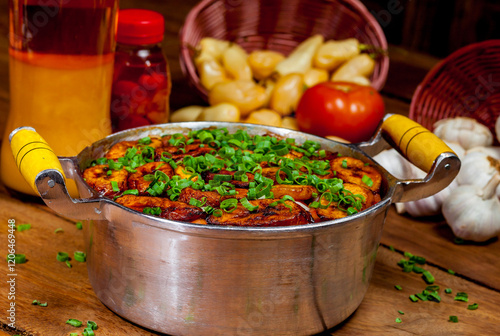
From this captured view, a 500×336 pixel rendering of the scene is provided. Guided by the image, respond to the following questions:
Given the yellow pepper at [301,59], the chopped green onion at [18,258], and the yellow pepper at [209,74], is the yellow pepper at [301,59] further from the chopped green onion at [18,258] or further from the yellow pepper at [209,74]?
the chopped green onion at [18,258]

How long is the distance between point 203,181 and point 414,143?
0.38 meters

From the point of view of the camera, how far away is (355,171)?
1.11m

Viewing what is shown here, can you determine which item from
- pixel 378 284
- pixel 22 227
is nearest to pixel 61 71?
pixel 22 227

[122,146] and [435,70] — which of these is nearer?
[122,146]

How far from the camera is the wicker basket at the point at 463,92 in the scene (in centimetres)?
172

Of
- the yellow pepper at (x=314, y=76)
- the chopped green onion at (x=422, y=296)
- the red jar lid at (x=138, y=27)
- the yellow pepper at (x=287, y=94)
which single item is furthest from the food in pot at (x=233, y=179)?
the yellow pepper at (x=314, y=76)

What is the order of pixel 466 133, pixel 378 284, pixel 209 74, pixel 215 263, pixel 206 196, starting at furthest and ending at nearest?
pixel 209 74, pixel 466 133, pixel 378 284, pixel 206 196, pixel 215 263

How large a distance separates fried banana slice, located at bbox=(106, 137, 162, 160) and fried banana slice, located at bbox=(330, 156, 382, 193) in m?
0.34

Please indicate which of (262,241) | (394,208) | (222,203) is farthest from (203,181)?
(394,208)

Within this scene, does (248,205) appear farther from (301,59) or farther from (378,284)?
(301,59)

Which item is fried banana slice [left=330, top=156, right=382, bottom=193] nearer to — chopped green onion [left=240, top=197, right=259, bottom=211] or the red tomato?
chopped green onion [left=240, top=197, right=259, bottom=211]

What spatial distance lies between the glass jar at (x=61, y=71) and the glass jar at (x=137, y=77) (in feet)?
0.26

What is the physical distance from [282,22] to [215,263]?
1.50 m

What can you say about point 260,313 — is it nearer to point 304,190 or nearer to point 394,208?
point 304,190
